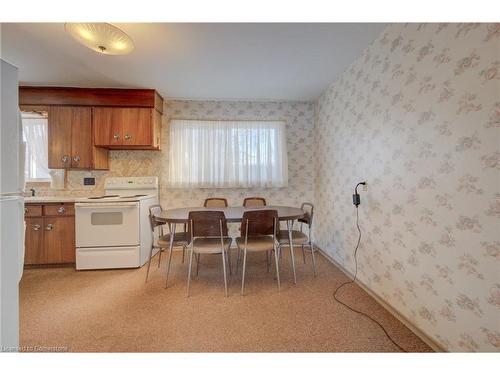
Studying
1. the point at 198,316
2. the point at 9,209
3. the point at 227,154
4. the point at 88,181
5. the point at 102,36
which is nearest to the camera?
the point at 9,209

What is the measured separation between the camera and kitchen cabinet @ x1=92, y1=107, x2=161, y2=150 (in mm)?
2822

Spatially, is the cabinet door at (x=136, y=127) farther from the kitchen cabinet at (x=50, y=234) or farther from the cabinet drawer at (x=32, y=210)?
the cabinet drawer at (x=32, y=210)

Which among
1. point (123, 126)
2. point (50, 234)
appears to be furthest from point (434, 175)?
point (50, 234)

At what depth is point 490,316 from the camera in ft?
3.30

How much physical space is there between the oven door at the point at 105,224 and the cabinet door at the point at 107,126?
910 mm

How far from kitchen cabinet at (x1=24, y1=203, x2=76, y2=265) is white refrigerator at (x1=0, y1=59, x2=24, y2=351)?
2040mm

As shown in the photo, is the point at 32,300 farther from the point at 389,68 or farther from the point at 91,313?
the point at 389,68

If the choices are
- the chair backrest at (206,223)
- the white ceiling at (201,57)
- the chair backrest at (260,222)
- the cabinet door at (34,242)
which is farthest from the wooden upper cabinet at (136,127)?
the chair backrest at (260,222)

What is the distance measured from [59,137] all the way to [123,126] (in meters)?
0.83

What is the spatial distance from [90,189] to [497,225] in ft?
13.6

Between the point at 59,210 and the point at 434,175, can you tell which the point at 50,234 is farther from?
the point at 434,175

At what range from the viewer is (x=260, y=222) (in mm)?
1981

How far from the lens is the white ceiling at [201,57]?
1739 millimetres
